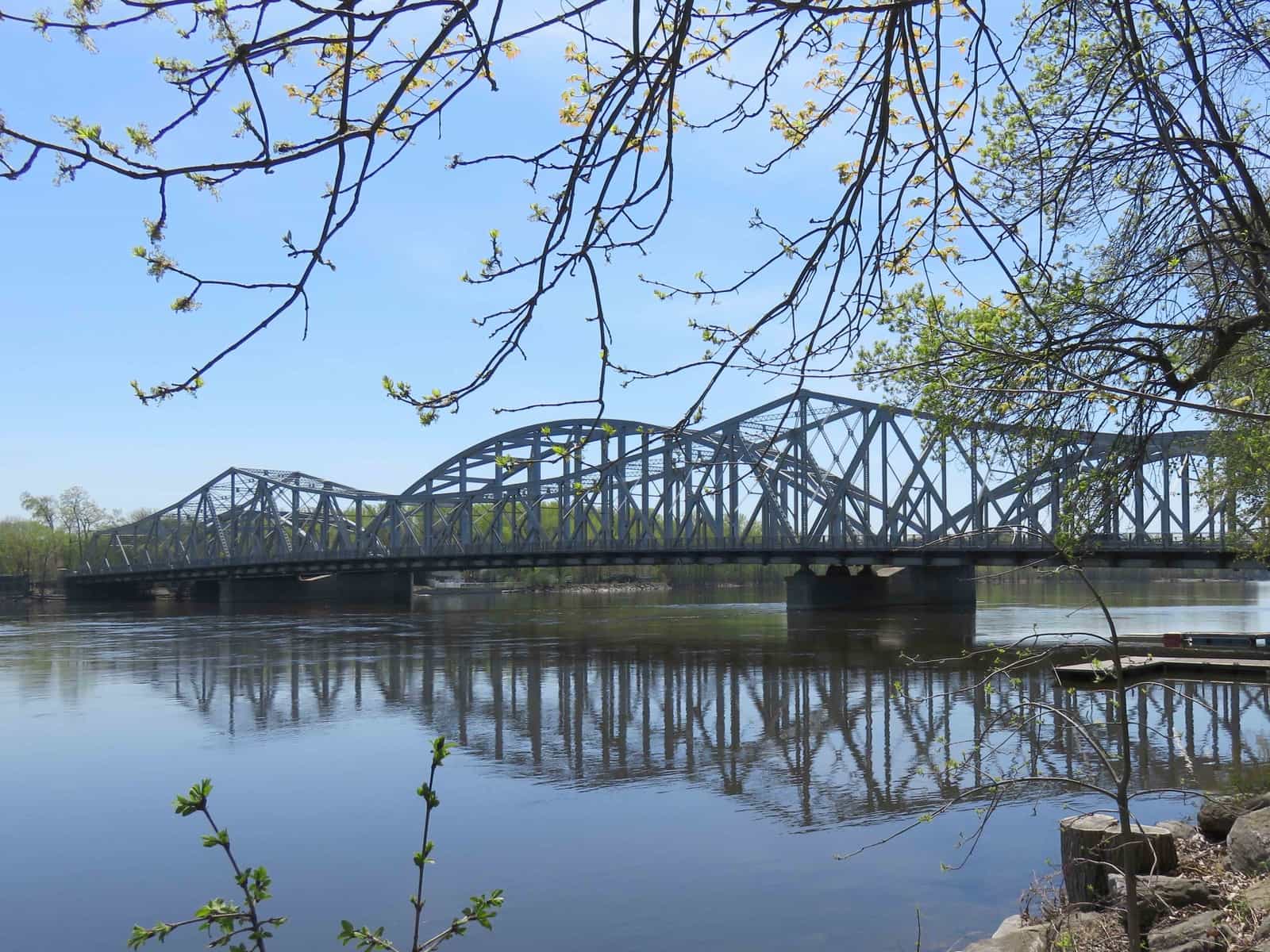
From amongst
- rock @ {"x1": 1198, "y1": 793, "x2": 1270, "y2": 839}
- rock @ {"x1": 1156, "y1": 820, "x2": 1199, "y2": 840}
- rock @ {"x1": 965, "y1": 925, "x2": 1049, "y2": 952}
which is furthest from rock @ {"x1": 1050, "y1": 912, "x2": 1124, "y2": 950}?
rock @ {"x1": 1198, "y1": 793, "x2": 1270, "y2": 839}

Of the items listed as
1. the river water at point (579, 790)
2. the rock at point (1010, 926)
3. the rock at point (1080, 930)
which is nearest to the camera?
the rock at point (1080, 930)

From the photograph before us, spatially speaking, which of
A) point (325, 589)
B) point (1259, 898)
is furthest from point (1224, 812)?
point (325, 589)

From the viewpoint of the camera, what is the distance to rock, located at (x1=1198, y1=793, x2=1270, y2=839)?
9.68 metres

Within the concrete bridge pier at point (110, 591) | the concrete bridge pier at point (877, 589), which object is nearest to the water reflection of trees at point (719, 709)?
the concrete bridge pier at point (877, 589)

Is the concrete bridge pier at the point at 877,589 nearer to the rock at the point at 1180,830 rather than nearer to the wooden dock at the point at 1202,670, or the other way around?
the wooden dock at the point at 1202,670

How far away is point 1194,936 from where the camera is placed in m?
6.94

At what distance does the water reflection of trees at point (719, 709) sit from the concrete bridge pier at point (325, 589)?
51386 mm

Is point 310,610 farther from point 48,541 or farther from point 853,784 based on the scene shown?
point 853,784

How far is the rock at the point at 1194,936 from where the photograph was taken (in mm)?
6609

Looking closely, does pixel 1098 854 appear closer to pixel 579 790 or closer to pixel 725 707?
pixel 579 790

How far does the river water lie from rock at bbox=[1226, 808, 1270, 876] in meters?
1.68

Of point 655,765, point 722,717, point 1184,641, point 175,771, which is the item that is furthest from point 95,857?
point 1184,641

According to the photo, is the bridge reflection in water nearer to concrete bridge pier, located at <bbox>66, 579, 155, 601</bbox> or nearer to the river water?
the river water

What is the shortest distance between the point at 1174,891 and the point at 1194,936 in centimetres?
106
